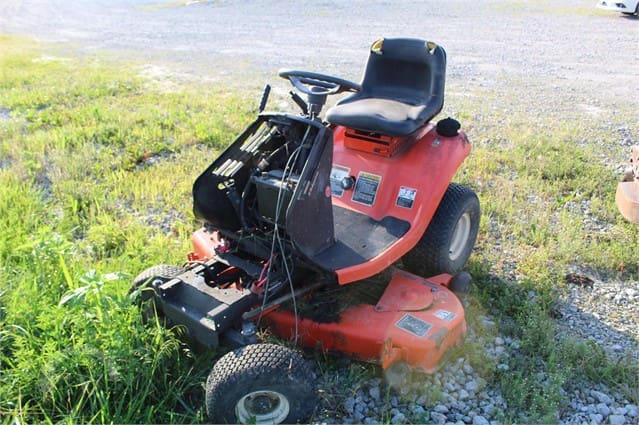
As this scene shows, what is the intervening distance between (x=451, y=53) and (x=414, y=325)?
8582 millimetres

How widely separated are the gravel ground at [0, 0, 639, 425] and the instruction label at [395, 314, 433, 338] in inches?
9.6

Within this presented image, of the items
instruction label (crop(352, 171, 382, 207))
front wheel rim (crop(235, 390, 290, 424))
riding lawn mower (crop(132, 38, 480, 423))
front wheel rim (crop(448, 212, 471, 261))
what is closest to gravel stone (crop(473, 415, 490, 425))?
riding lawn mower (crop(132, 38, 480, 423))

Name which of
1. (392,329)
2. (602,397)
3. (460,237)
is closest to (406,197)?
(460,237)

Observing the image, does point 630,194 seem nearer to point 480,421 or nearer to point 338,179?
point 338,179

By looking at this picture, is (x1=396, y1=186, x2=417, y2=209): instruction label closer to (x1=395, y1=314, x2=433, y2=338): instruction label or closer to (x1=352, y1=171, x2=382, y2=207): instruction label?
(x1=352, y1=171, x2=382, y2=207): instruction label

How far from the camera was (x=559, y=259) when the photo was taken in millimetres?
3824

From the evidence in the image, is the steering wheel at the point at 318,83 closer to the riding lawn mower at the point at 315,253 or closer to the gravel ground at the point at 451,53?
the riding lawn mower at the point at 315,253

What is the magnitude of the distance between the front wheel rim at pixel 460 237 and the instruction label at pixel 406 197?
1.52 feet

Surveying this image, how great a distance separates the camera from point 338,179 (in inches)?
142

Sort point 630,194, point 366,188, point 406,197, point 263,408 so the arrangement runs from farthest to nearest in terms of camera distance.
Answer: point 630,194
point 366,188
point 406,197
point 263,408

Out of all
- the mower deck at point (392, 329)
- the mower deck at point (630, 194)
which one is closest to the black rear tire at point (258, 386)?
the mower deck at point (392, 329)

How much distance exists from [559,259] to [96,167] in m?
3.95

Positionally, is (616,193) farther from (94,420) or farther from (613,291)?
(94,420)

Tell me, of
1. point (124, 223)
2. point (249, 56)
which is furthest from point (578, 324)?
point (249, 56)
